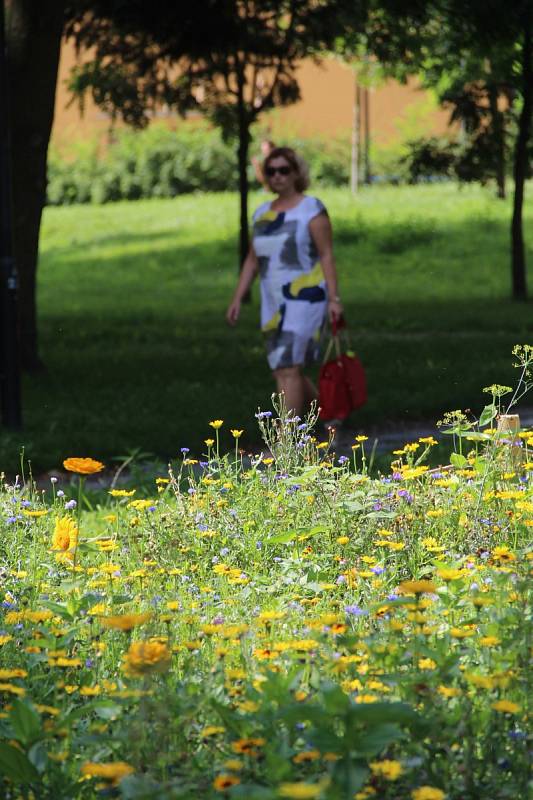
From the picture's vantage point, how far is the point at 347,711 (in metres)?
2.72

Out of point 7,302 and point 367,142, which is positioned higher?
point 367,142

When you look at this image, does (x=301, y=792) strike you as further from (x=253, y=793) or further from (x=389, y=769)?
(x=389, y=769)

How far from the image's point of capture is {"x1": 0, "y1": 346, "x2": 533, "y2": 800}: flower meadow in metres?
2.89

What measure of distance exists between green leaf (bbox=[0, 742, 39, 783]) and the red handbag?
531 cm

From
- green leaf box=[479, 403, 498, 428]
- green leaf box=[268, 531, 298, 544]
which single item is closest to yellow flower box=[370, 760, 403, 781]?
green leaf box=[268, 531, 298, 544]

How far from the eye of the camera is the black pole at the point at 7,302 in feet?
29.9

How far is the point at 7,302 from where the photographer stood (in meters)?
9.26

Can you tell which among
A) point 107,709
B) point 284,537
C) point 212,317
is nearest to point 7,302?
point 284,537

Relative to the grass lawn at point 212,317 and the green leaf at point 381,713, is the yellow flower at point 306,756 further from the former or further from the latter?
the grass lawn at point 212,317

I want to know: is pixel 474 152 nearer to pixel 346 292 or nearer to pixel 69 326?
pixel 346 292

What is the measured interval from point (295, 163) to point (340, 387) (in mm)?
1448

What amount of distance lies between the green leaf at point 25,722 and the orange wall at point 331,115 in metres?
40.8

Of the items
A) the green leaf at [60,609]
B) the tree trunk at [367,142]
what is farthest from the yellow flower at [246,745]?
the tree trunk at [367,142]

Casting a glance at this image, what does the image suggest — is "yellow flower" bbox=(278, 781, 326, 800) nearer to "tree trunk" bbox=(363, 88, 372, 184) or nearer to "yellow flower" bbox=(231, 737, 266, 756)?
"yellow flower" bbox=(231, 737, 266, 756)
